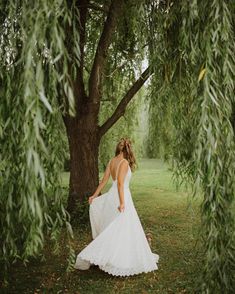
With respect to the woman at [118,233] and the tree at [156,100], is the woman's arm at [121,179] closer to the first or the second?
the woman at [118,233]

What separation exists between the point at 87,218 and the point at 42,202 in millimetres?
6133

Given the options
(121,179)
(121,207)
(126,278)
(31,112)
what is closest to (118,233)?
(121,207)

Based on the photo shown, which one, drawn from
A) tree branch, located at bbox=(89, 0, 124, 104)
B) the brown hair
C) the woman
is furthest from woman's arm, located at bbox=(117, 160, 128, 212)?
tree branch, located at bbox=(89, 0, 124, 104)

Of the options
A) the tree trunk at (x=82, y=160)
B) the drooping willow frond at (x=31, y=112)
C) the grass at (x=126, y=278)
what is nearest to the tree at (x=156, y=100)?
the drooping willow frond at (x=31, y=112)

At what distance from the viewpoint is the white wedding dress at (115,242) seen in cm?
611

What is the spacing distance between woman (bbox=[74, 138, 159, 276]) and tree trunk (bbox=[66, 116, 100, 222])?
9.19ft

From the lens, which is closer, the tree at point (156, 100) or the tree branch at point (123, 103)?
the tree at point (156, 100)

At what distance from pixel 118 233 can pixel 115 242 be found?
0.43 feet

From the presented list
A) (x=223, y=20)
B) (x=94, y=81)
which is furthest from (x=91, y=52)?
(x=223, y=20)

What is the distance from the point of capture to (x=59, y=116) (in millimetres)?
3678

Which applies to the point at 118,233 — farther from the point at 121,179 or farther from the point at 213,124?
the point at 213,124

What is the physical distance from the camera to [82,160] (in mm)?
9438

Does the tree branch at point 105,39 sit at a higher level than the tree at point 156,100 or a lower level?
higher

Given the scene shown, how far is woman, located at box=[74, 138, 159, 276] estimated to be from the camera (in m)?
6.12
